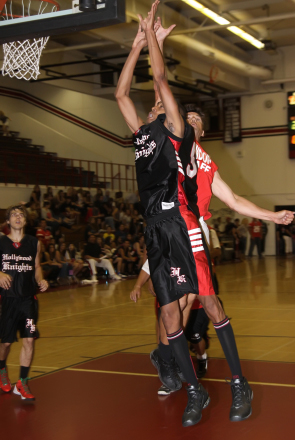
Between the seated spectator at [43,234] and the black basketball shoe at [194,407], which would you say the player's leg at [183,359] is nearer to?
the black basketball shoe at [194,407]

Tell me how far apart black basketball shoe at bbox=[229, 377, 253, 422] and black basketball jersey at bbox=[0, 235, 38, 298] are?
203cm

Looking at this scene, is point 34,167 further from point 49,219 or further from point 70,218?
point 49,219

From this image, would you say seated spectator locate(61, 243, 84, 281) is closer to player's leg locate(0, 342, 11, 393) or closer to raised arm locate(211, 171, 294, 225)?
player's leg locate(0, 342, 11, 393)

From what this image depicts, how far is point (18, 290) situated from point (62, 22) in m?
2.21

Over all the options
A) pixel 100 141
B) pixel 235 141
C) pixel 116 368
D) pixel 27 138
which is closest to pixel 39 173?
pixel 27 138

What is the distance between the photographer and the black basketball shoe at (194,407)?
11.1 ft

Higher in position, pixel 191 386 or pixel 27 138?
pixel 27 138

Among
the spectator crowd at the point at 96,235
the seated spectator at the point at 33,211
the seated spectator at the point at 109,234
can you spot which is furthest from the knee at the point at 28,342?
the seated spectator at the point at 109,234

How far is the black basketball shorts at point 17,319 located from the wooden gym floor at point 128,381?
50 centimetres

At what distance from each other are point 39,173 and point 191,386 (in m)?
17.0

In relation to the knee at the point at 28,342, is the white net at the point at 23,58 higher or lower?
higher

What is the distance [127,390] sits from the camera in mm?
4406

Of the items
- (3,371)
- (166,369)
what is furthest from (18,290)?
(166,369)

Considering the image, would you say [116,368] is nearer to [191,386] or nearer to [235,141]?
[191,386]
